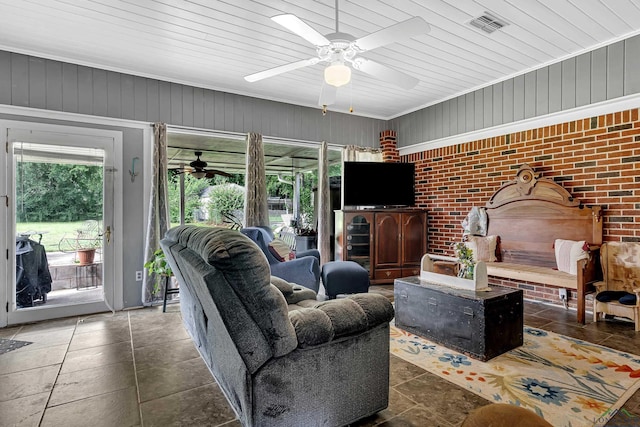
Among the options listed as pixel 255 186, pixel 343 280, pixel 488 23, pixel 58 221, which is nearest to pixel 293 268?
pixel 343 280

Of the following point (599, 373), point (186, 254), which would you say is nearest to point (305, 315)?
point (186, 254)

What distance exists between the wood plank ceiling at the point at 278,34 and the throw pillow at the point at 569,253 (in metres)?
2.11

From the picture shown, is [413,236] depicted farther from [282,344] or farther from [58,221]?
[58,221]

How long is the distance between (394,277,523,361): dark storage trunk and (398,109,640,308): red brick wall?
1.88m

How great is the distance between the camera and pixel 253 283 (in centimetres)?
152

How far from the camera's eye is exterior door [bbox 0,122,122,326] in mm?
3686

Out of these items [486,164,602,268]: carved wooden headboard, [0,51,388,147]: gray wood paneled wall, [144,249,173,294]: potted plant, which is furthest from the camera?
[144,249,173,294]: potted plant

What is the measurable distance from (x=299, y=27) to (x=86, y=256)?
141 inches

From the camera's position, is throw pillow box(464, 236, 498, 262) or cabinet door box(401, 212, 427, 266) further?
cabinet door box(401, 212, 427, 266)

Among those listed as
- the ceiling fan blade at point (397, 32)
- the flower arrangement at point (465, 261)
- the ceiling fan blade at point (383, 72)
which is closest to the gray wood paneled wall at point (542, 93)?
the ceiling fan blade at point (383, 72)

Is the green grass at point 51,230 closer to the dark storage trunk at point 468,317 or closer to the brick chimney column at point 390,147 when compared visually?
the dark storage trunk at point 468,317

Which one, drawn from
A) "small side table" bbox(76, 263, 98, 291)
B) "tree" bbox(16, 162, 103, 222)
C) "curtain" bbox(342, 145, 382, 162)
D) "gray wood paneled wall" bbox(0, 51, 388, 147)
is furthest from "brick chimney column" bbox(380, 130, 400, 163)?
"small side table" bbox(76, 263, 98, 291)

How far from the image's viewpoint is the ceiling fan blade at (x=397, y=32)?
221cm

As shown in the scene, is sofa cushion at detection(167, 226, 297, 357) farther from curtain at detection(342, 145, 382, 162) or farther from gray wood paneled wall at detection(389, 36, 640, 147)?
curtain at detection(342, 145, 382, 162)
